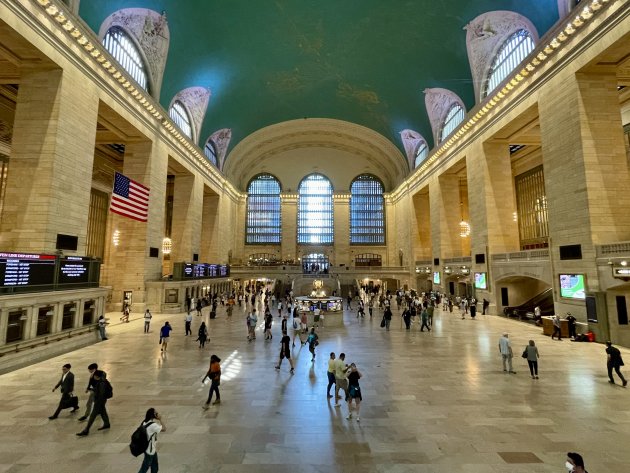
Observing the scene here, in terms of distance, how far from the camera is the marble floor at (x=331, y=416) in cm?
434

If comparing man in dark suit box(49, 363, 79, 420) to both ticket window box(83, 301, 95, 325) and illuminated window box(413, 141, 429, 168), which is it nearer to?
ticket window box(83, 301, 95, 325)

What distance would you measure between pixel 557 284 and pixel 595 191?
4023 mm

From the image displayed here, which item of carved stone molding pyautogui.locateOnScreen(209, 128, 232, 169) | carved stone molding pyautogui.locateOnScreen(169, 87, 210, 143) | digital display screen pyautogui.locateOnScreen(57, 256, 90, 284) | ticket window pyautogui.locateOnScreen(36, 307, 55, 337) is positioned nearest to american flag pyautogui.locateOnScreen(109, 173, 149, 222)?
digital display screen pyautogui.locateOnScreen(57, 256, 90, 284)

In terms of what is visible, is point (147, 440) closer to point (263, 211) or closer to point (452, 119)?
point (452, 119)

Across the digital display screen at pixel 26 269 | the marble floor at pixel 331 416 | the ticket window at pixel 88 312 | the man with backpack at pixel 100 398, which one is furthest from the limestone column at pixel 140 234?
the man with backpack at pixel 100 398

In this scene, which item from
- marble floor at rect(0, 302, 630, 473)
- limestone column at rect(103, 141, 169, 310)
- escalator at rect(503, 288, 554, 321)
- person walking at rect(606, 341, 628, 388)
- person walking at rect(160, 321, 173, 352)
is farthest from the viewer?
limestone column at rect(103, 141, 169, 310)

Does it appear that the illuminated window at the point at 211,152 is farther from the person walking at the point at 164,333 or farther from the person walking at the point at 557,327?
the person walking at the point at 557,327

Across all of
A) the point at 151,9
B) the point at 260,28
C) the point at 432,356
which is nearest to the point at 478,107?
the point at 260,28

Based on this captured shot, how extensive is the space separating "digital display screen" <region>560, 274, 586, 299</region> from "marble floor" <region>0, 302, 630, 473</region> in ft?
11.0

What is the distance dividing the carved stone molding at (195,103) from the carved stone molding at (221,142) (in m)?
4.69

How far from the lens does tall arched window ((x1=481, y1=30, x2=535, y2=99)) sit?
16.9 metres

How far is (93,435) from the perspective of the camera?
5.00 m

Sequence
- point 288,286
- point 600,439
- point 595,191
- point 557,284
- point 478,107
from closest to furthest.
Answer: point 600,439
point 595,191
point 557,284
point 478,107
point 288,286

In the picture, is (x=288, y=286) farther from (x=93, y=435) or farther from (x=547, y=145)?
(x=93, y=435)
